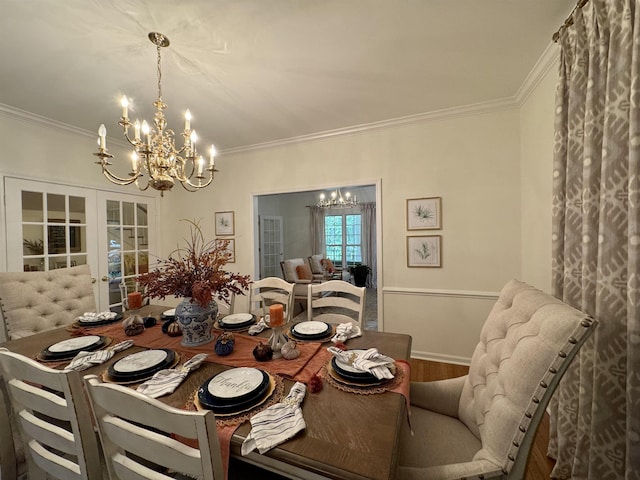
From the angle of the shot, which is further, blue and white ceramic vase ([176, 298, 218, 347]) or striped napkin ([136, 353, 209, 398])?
blue and white ceramic vase ([176, 298, 218, 347])

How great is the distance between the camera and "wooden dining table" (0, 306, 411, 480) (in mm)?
729

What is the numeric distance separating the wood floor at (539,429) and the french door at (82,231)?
147 inches

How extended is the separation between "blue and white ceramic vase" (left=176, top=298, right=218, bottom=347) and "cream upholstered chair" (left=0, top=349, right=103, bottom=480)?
605mm

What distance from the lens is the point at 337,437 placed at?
32.6 inches

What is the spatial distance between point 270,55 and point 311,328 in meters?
1.87

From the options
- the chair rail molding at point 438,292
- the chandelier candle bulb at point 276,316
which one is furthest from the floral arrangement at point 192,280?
the chair rail molding at point 438,292

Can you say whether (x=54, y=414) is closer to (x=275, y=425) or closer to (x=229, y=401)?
(x=229, y=401)

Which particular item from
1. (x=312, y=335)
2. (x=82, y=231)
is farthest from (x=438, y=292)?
(x=82, y=231)

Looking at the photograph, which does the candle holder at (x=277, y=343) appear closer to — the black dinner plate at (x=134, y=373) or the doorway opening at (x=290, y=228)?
the black dinner plate at (x=134, y=373)

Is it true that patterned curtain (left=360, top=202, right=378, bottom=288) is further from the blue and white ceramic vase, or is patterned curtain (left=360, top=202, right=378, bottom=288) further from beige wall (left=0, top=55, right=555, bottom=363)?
the blue and white ceramic vase

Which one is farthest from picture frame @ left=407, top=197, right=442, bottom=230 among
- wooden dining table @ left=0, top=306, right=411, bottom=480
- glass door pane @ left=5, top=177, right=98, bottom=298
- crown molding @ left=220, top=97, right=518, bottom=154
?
glass door pane @ left=5, top=177, right=98, bottom=298

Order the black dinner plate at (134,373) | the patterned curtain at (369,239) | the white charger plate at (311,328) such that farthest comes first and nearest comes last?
1. the patterned curtain at (369,239)
2. the white charger plate at (311,328)
3. the black dinner plate at (134,373)

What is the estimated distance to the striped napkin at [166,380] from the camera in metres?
1.07

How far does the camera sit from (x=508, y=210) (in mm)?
2559
